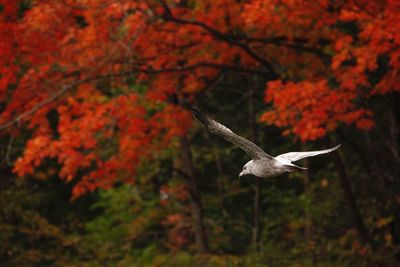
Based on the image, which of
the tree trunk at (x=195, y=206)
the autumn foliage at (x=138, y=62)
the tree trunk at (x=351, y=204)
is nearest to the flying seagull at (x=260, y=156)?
the autumn foliage at (x=138, y=62)

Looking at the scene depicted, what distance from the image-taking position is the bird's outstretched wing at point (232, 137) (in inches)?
156

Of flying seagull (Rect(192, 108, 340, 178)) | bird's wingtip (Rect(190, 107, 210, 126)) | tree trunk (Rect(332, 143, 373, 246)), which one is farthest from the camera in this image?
tree trunk (Rect(332, 143, 373, 246))

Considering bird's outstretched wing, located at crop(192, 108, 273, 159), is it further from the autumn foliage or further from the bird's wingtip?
the autumn foliage

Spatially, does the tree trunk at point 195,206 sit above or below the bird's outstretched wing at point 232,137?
above

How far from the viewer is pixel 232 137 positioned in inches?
157

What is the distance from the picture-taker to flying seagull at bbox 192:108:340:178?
3940 mm

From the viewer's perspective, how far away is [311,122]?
958 cm

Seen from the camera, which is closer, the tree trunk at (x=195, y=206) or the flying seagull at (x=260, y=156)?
the flying seagull at (x=260, y=156)

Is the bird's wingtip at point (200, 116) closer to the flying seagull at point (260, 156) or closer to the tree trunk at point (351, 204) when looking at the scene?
the flying seagull at point (260, 156)

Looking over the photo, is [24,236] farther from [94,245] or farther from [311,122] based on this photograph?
[311,122]

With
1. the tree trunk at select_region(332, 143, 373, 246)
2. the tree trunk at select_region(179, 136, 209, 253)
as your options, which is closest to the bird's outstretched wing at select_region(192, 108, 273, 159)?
the tree trunk at select_region(332, 143, 373, 246)

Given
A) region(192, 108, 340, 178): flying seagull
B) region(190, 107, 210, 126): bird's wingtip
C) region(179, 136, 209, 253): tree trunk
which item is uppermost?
region(179, 136, 209, 253): tree trunk

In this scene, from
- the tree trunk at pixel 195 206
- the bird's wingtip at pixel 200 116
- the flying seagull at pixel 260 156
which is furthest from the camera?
the tree trunk at pixel 195 206

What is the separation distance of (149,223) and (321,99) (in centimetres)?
639
